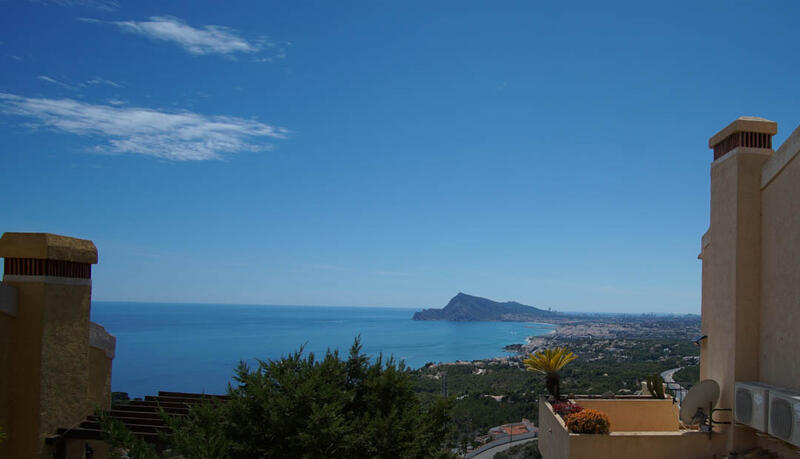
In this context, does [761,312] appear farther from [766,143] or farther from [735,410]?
[766,143]

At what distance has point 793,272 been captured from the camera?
24.1 ft

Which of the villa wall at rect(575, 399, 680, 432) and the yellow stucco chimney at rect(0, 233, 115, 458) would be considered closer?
the yellow stucco chimney at rect(0, 233, 115, 458)

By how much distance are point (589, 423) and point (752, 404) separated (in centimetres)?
234

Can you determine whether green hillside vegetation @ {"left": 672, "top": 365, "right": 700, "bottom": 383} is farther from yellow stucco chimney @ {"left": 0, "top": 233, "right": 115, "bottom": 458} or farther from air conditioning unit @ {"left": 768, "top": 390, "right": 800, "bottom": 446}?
yellow stucco chimney @ {"left": 0, "top": 233, "right": 115, "bottom": 458}

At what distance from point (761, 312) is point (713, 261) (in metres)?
1.24

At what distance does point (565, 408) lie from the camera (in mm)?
9930

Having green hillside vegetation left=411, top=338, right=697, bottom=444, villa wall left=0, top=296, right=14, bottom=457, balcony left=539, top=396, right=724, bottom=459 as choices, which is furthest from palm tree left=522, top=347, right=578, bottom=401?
villa wall left=0, top=296, right=14, bottom=457

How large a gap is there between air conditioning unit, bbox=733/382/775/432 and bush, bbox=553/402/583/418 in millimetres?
2503

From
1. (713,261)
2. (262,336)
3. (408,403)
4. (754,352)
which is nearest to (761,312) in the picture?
(754,352)

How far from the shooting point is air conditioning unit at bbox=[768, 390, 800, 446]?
6.77 metres

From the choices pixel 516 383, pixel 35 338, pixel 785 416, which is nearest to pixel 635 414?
pixel 785 416

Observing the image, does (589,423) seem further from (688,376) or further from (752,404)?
(688,376)

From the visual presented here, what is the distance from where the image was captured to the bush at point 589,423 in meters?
8.66

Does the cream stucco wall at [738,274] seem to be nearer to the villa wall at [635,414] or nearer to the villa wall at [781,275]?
the villa wall at [781,275]
